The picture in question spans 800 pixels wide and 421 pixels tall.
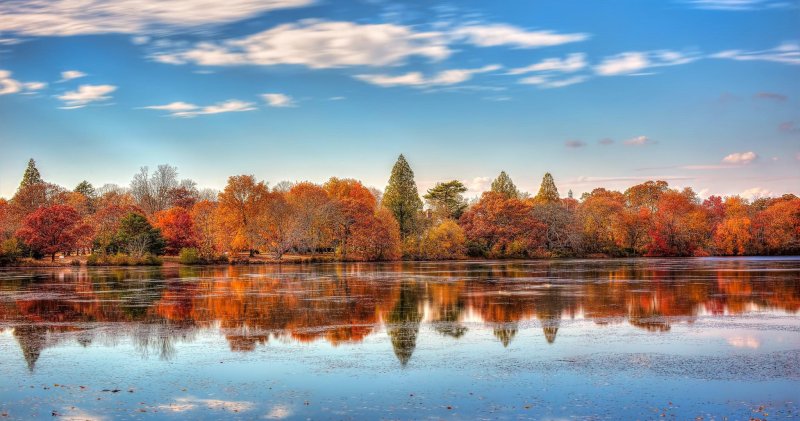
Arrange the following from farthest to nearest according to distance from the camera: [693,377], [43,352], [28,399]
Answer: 1. [43,352]
2. [693,377]
3. [28,399]

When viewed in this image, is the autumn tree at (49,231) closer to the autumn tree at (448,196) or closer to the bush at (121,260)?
the bush at (121,260)

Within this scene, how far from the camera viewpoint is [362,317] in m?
22.4

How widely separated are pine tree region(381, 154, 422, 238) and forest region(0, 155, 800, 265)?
0.16m

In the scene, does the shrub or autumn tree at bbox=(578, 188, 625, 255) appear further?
autumn tree at bbox=(578, 188, 625, 255)

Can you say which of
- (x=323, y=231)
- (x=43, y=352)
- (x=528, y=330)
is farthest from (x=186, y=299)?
(x=323, y=231)

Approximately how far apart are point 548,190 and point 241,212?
6621 centimetres

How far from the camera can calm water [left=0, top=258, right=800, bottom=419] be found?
432 inches

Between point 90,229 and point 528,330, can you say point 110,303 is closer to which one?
point 528,330

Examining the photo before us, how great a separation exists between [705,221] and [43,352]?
103198 mm

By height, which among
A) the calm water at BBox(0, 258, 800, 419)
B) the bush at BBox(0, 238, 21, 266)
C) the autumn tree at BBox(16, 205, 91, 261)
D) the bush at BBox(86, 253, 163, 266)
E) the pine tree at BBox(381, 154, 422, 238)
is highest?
the pine tree at BBox(381, 154, 422, 238)

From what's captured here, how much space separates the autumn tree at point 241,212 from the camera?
79375 mm

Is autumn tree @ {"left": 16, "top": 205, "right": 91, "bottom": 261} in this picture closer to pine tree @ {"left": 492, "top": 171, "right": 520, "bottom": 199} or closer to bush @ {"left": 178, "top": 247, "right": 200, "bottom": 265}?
bush @ {"left": 178, "top": 247, "right": 200, "bottom": 265}

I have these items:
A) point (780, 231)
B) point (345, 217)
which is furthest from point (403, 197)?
point (780, 231)

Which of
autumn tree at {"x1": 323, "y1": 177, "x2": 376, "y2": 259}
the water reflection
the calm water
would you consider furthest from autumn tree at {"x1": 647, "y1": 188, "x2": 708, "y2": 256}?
the calm water
